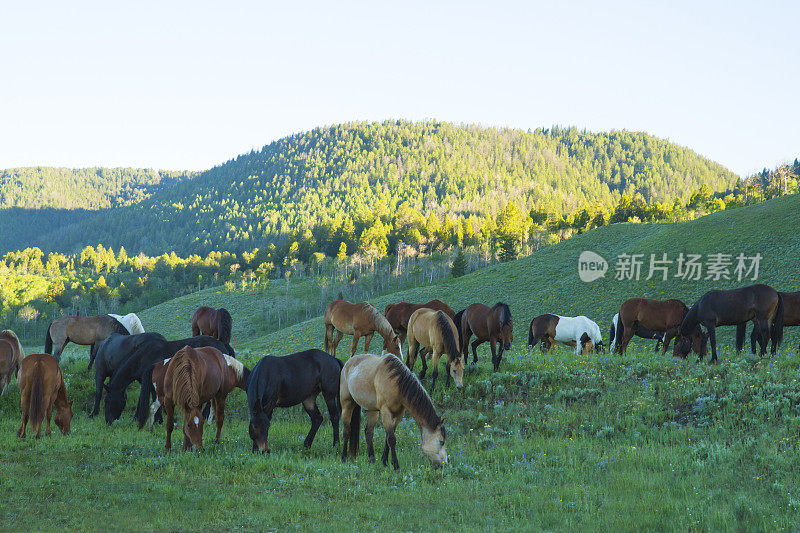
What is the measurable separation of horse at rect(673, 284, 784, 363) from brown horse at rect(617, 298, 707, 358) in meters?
3.09

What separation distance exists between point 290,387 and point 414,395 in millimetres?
3123

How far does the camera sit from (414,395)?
10.5 metres

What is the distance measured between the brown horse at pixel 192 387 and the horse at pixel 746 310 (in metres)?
14.3

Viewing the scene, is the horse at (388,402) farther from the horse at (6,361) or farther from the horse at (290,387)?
the horse at (6,361)

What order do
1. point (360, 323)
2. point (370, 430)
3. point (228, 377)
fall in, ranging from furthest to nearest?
point (360, 323), point (228, 377), point (370, 430)

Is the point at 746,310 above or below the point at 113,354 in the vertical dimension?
above

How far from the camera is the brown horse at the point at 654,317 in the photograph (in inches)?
844

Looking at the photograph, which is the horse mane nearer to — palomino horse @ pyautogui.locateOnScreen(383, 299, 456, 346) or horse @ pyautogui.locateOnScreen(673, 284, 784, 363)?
palomino horse @ pyautogui.locateOnScreen(383, 299, 456, 346)

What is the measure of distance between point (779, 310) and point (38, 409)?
68.6 ft

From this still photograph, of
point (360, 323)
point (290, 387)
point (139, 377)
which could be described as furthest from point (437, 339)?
point (139, 377)

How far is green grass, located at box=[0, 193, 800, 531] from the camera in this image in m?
7.87

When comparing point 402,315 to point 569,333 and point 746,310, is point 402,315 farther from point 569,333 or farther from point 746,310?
point 746,310

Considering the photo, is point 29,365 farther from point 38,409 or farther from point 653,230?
point 653,230

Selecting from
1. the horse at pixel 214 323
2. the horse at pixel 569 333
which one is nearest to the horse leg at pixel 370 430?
the horse at pixel 214 323
